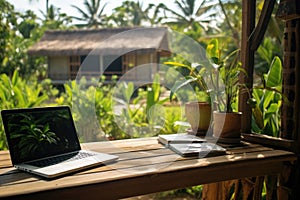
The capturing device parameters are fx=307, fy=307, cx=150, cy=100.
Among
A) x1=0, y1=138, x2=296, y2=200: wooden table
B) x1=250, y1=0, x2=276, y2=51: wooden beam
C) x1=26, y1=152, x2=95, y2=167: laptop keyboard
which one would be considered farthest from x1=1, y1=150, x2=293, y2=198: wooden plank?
x1=250, y1=0, x2=276, y2=51: wooden beam

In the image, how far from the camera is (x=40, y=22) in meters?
14.6

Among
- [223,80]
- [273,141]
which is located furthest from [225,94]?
[273,141]

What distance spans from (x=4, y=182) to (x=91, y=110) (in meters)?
1.90

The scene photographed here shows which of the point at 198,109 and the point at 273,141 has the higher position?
the point at 198,109

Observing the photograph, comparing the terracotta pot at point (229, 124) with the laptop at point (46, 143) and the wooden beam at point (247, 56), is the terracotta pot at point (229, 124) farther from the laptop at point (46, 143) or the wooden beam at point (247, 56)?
the laptop at point (46, 143)

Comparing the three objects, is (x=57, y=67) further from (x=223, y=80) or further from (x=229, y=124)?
(x=229, y=124)

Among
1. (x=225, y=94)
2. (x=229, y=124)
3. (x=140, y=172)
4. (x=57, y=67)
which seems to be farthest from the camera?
(x=57, y=67)

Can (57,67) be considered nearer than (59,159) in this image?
No

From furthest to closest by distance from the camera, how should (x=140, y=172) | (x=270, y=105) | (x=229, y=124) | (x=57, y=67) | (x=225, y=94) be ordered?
(x=57, y=67) → (x=270, y=105) → (x=225, y=94) → (x=229, y=124) → (x=140, y=172)

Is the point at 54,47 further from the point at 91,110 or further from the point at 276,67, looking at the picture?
the point at 276,67

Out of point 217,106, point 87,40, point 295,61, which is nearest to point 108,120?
point 217,106

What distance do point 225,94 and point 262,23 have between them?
1.39 ft

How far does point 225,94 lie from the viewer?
1607 millimetres

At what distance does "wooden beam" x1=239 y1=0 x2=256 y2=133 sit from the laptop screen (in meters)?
0.96
